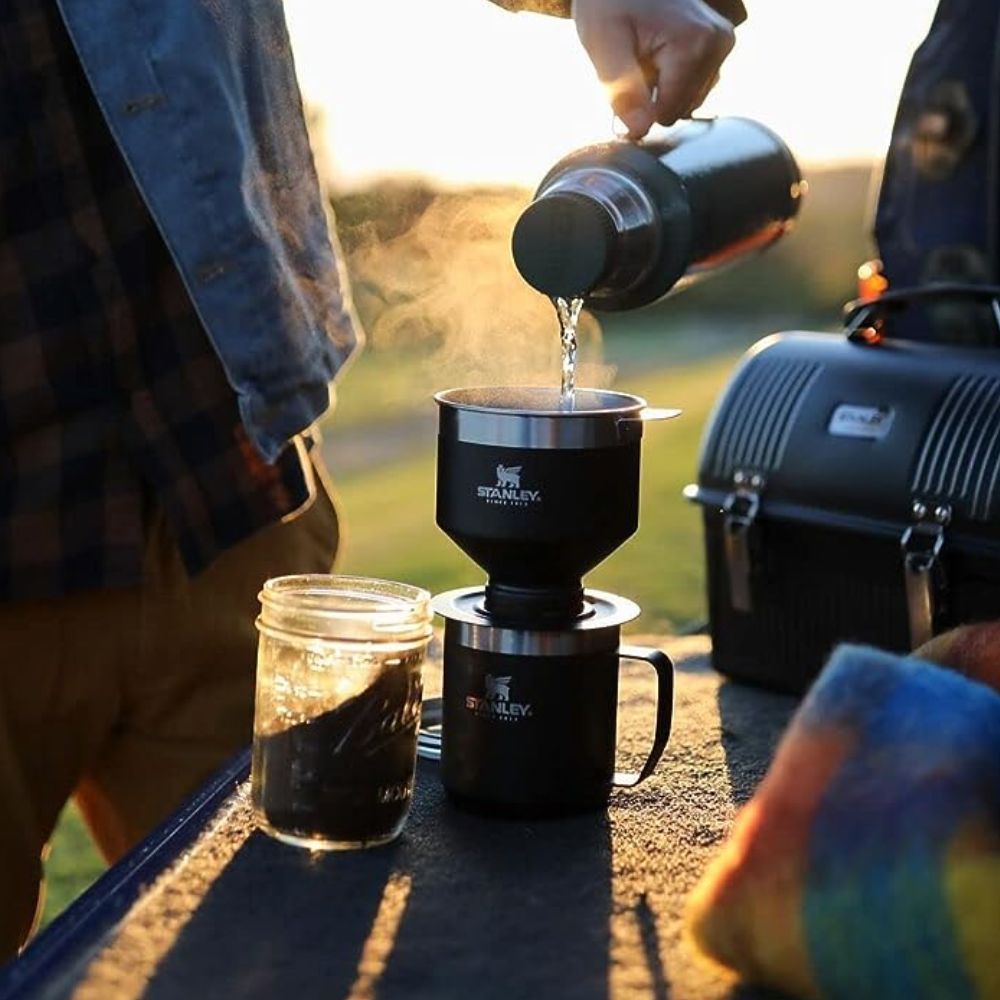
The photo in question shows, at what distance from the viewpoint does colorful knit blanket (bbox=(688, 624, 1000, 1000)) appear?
0.95 metres

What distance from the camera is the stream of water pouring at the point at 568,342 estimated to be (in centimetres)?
135

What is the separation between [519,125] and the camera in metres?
2.22

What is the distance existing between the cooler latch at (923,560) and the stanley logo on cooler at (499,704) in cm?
55

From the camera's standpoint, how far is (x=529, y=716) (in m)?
1.29

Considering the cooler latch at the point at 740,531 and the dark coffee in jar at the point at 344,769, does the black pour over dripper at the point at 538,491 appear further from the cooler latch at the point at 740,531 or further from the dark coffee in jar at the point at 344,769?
the cooler latch at the point at 740,531

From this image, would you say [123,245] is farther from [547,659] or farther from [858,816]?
[858,816]

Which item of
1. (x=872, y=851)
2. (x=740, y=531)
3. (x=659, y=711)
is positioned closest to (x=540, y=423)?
(x=659, y=711)

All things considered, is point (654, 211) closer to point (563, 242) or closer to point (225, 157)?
point (563, 242)

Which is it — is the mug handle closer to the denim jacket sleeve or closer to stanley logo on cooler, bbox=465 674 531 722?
stanley logo on cooler, bbox=465 674 531 722

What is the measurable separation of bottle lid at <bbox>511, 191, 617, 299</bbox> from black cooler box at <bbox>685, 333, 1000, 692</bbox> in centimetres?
50

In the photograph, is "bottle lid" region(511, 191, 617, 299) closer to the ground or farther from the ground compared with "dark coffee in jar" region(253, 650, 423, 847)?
farther from the ground

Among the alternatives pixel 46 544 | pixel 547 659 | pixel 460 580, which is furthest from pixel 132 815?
pixel 460 580

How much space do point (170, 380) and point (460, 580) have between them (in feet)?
15.8

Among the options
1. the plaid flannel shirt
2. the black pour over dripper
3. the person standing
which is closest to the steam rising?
the person standing
